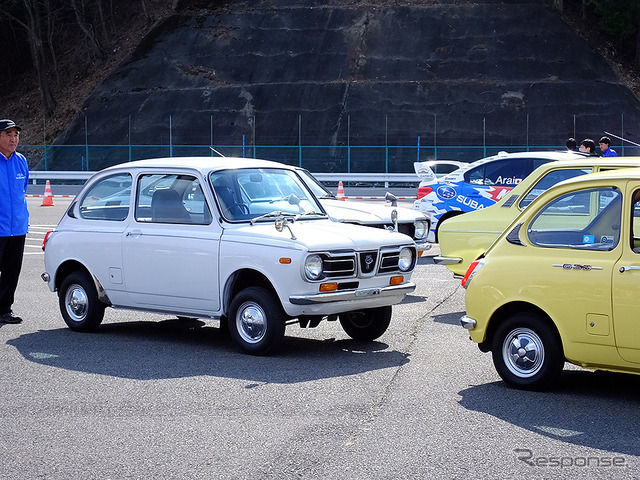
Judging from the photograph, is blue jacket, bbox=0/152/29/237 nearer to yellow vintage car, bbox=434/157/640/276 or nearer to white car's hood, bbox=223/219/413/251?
white car's hood, bbox=223/219/413/251

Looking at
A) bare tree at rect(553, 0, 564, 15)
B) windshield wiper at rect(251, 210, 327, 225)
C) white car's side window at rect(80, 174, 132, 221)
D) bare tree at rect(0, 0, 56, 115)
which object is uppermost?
bare tree at rect(553, 0, 564, 15)

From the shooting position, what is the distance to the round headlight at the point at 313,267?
879 centimetres

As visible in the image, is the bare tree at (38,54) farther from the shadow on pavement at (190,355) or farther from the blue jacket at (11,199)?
the shadow on pavement at (190,355)

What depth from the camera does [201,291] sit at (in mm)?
9445

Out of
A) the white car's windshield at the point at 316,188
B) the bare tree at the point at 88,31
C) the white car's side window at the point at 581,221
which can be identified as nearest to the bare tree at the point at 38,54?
the bare tree at the point at 88,31

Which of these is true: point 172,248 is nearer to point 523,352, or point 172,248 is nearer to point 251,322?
point 251,322

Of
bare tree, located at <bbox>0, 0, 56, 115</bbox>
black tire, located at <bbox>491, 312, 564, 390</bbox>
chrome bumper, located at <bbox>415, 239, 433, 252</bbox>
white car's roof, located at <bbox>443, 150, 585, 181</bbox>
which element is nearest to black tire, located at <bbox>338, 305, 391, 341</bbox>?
black tire, located at <bbox>491, 312, 564, 390</bbox>

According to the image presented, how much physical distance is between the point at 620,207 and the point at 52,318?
683cm

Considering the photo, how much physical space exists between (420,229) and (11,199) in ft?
19.1

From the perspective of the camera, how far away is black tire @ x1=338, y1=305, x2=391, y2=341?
982 cm

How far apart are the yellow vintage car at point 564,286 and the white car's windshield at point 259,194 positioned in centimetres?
254

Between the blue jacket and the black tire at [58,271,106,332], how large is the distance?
914mm

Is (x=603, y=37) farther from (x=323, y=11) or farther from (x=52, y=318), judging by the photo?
(x=52, y=318)

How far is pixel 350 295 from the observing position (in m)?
8.96
